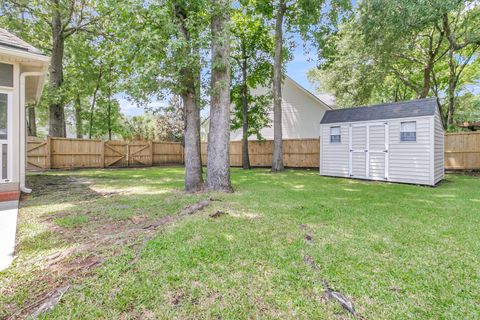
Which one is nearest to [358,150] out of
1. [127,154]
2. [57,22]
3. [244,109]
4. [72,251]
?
[244,109]

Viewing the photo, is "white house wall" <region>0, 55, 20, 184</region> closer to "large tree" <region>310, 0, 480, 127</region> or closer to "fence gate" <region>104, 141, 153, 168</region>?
"fence gate" <region>104, 141, 153, 168</region>

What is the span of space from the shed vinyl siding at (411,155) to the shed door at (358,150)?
0.80 meters

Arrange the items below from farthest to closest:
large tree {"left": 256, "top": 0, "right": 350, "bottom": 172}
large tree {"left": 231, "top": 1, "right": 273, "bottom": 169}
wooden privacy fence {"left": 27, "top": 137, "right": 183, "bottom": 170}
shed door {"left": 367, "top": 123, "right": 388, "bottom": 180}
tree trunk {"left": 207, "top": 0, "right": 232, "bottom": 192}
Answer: large tree {"left": 231, "top": 1, "right": 273, "bottom": 169} < wooden privacy fence {"left": 27, "top": 137, "right": 183, "bottom": 170} < large tree {"left": 256, "top": 0, "right": 350, "bottom": 172} < shed door {"left": 367, "top": 123, "right": 388, "bottom": 180} < tree trunk {"left": 207, "top": 0, "right": 232, "bottom": 192}

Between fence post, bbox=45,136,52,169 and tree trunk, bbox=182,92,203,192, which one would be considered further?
fence post, bbox=45,136,52,169

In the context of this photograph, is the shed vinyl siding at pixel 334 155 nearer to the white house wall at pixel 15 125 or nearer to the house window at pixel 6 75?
the white house wall at pixel 15 125

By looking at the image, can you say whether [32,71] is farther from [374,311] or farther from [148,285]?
[374,311]

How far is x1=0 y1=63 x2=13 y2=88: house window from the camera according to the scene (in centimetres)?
494

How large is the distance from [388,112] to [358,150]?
1556 millimetres

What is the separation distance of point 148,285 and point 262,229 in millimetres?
1645

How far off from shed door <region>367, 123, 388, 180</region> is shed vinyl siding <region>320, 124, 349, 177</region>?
830mm

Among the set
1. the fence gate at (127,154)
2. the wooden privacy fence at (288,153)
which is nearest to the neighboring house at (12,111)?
the fence gate at (127,154)

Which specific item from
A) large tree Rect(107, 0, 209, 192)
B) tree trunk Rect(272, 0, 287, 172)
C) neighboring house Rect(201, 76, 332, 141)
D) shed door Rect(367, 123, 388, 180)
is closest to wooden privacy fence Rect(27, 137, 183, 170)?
neighboring house Rect(201, 76, 332, 141)

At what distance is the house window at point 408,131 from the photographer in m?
7.68

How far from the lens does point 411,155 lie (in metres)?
7.73
